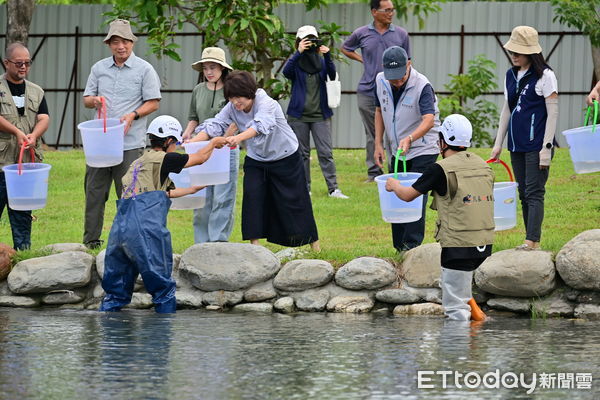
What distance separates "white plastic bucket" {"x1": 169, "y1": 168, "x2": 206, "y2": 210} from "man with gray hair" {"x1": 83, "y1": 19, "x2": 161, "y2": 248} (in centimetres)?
62

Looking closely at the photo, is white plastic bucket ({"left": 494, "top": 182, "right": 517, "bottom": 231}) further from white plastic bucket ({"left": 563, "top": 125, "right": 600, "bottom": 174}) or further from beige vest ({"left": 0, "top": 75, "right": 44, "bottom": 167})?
beige vest ({"left": 0, "top": 75, "right": 44, "bottom": 167})

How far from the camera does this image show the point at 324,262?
9891mm

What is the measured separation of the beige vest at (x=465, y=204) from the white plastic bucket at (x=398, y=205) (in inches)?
25.3

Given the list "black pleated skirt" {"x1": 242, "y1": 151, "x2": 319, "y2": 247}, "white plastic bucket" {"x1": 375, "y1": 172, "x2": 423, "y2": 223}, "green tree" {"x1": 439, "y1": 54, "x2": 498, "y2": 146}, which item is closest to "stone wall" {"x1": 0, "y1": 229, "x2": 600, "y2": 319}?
"black pleated skirt" {"x1": 242, "y1": 151, "x2": 319, "y2": 247}

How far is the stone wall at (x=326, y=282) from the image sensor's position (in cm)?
933

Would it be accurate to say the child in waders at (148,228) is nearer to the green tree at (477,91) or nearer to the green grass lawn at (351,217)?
the green grass lawn at (351,217)

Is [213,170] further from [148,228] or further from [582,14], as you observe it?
[582,14]

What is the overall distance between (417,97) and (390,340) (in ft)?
8.81

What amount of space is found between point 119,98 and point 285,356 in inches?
162

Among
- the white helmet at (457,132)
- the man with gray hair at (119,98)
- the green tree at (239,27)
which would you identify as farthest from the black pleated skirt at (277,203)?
the green tree at (239,27)

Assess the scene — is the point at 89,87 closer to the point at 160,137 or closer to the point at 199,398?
the point at 160,137

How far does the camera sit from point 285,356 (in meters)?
7.45

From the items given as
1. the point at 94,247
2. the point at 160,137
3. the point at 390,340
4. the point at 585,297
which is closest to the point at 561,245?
the point at 585,297

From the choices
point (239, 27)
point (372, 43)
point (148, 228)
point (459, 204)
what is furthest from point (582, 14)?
point (148, 228)
